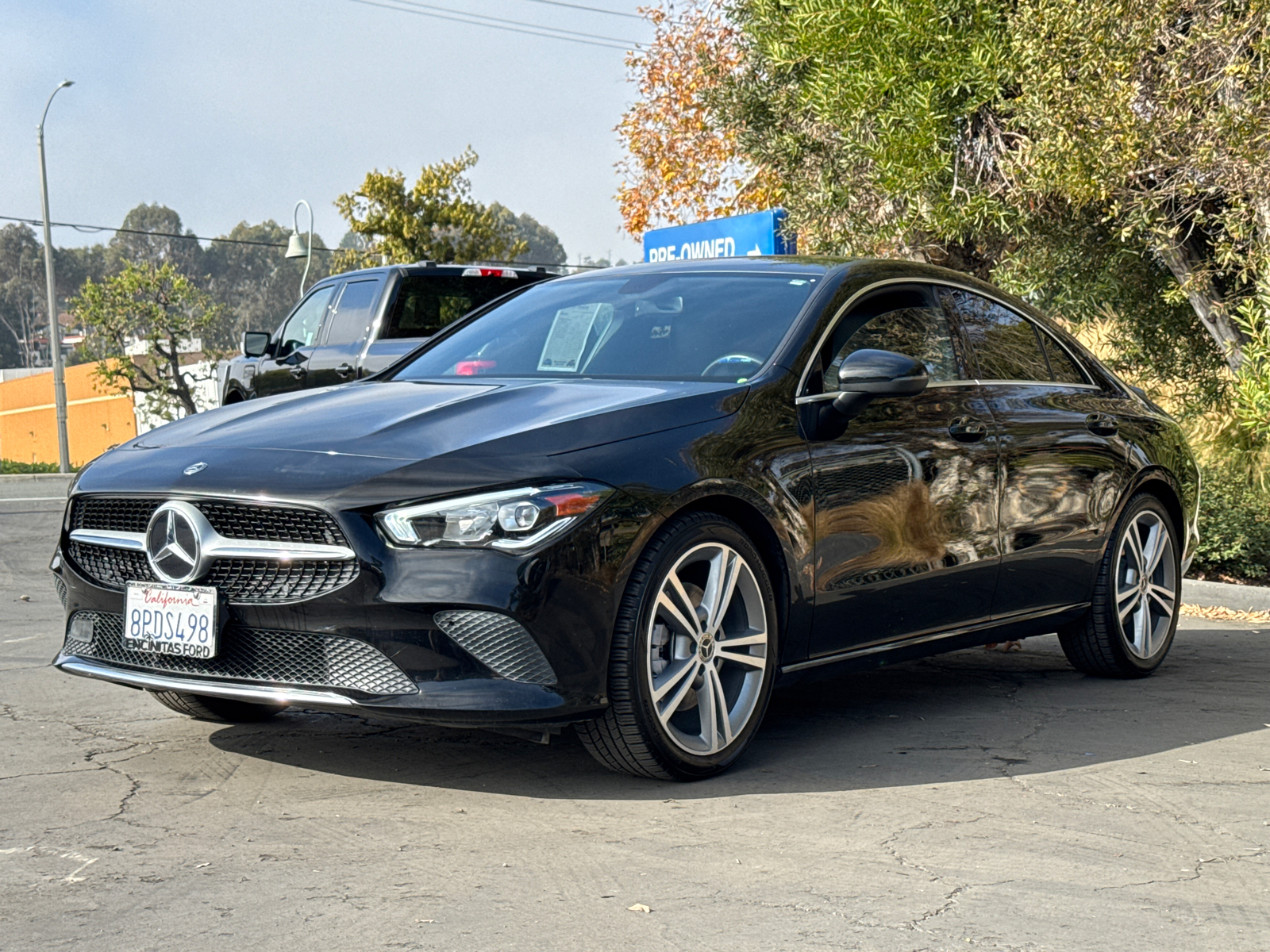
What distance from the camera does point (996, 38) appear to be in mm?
10227

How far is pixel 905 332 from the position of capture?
5691mm

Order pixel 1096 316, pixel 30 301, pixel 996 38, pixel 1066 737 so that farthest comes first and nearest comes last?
pixel 30 301, pixel 1096 316, pixel 996 38, pixel 1066 737

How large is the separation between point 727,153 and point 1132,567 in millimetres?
21582

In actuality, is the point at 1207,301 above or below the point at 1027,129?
below

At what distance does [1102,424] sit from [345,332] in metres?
8.57

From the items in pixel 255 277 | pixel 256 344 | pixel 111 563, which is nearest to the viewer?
pixel 111 563

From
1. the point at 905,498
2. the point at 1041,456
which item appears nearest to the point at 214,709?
the point at 905,498

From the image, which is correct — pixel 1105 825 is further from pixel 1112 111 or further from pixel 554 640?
pixel 1112 111

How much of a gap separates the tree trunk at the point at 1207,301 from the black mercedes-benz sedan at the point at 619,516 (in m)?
4.18

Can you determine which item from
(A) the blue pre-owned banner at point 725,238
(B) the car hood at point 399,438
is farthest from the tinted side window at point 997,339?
(A) the blue pre-owned banner at point 725,238

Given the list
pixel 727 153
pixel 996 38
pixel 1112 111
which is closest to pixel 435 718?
pixel 1112 111

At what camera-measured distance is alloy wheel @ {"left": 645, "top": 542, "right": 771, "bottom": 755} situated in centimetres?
447

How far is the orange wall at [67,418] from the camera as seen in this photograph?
48.4 metres

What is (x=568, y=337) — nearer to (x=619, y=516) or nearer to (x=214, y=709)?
(x=619, y=516)
